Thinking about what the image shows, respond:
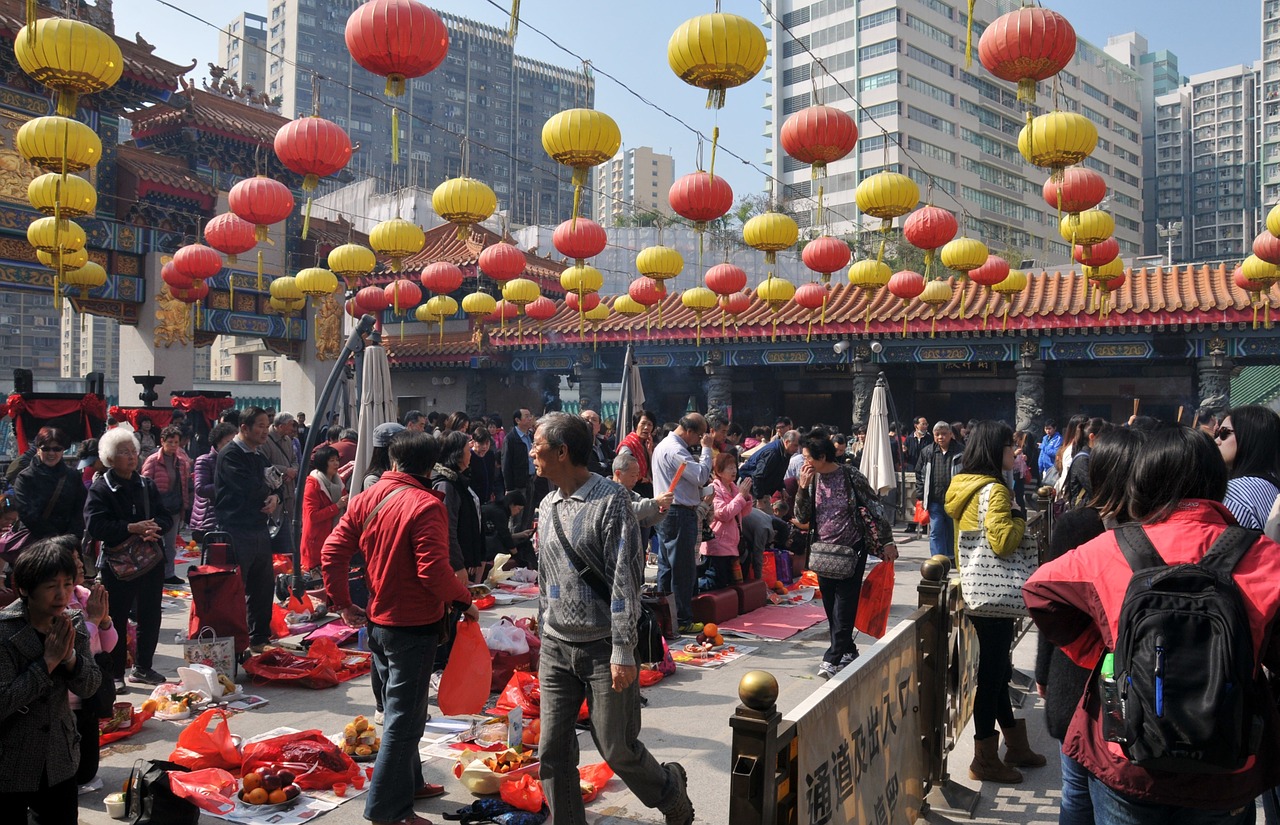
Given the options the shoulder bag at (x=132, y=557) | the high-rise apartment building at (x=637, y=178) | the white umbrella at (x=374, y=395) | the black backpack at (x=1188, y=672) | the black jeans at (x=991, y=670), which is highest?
the high-rise apartment building at (x=637, y=178)

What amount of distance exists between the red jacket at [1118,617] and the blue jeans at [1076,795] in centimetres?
45

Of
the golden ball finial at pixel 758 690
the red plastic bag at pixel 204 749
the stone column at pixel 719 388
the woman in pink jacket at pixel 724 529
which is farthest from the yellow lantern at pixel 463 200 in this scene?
the stone column at pixel 719 388

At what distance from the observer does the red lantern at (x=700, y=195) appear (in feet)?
30.3

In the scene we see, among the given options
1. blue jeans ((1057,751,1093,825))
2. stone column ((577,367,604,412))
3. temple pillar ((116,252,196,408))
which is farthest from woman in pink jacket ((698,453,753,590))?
temple pillar ((116,252,196,408))

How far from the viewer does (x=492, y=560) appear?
30.0 feet

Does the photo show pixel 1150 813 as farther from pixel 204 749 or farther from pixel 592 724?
pixel 204 749

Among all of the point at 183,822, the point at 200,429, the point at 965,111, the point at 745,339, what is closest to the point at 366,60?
the point at 183,822

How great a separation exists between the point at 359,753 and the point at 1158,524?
12.9ft

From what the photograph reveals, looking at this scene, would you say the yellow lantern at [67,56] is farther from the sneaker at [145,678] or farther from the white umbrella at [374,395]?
the sneaker at [145,678]

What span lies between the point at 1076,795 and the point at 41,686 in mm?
3145

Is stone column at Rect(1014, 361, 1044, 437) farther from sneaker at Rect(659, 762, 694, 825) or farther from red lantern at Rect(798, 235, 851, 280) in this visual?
sneaker at Rect(659, 762, 694, 825)

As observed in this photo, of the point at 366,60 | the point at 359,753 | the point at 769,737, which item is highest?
the point at 366,60

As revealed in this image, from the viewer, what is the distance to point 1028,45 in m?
7.23

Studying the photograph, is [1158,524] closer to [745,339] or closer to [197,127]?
[745,339]
